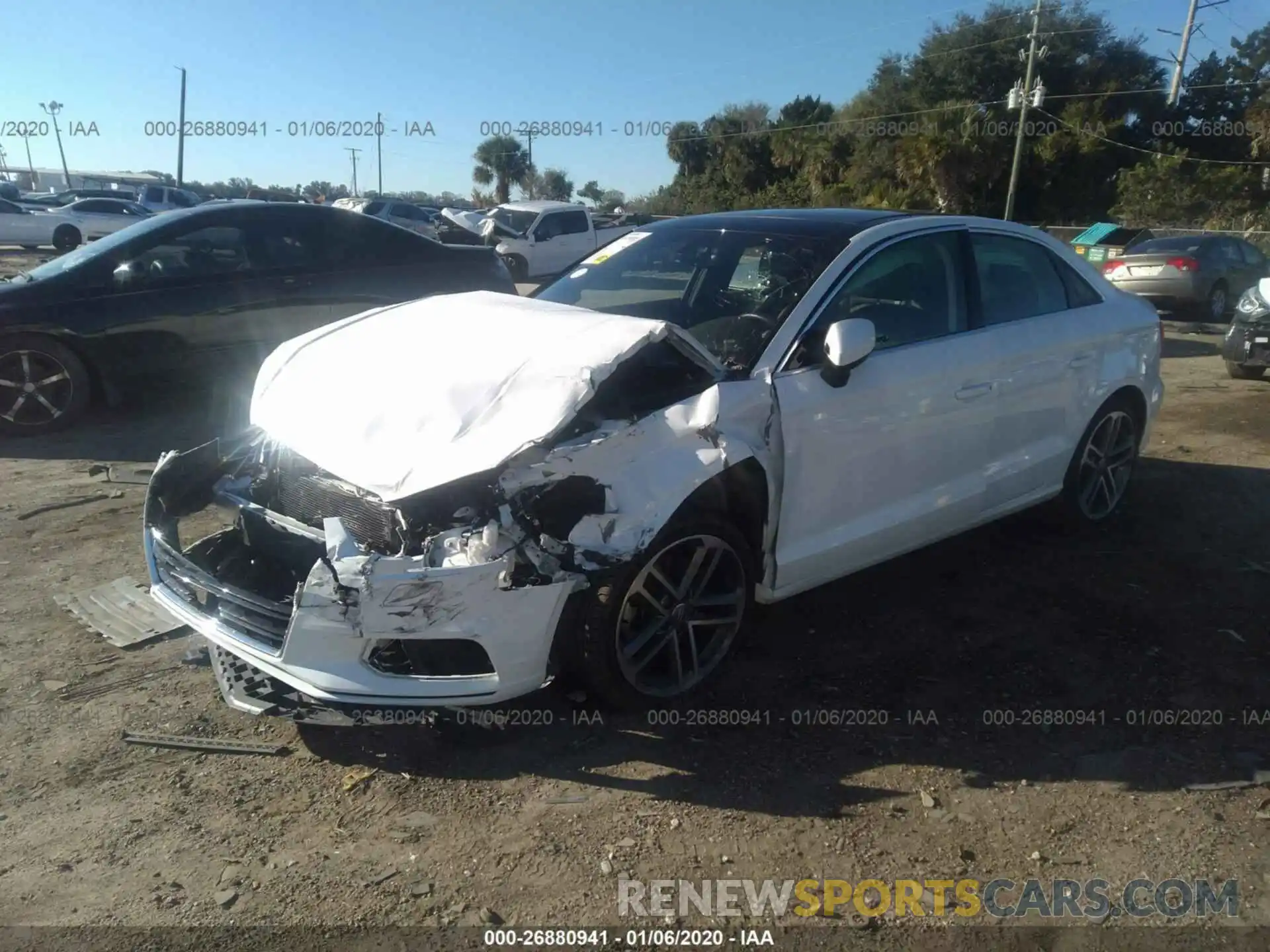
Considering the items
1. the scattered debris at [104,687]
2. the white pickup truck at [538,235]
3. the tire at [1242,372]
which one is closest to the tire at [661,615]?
the scattered debris at [104,687]

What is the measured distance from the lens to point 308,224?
306 inches

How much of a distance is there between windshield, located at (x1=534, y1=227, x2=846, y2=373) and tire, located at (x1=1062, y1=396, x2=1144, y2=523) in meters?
2.05

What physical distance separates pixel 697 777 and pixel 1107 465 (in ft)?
11.2

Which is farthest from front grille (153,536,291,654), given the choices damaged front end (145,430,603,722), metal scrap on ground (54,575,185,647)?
metal scrap on ground (54,575,185,647)

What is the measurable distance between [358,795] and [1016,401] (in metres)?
3.30

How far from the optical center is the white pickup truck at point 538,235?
20.5m

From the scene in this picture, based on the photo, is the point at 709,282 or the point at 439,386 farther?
the point at 709,282

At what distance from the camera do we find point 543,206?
70.0 feet

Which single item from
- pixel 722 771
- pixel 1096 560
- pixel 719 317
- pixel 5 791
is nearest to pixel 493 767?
pixel 722 771

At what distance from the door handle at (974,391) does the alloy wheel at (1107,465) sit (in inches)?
45.9

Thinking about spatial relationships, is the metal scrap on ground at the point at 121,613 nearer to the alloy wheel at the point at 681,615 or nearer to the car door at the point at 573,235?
the alloy wheel at the point at 681,615

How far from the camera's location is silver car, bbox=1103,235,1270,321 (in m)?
15.1

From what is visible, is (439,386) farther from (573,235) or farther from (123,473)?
(573,235)

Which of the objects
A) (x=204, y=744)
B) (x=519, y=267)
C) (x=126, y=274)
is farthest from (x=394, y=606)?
(x=519, y=267)
